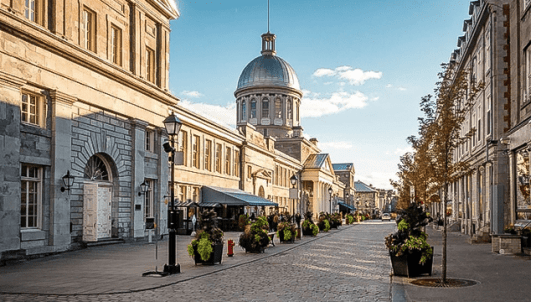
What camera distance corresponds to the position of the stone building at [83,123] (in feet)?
58.6

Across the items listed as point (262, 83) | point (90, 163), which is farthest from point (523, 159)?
point (262, 83)

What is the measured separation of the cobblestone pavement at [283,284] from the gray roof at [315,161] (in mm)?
62933

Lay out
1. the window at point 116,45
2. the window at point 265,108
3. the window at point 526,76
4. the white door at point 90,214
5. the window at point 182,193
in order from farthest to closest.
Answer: the window at point 265,108
the window at point 182,193
the window at point 116,45
the white door at point 90,214
the window at point 526,76

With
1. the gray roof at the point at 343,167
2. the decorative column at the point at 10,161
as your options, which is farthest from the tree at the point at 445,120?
the gray roof at the point at 343,167

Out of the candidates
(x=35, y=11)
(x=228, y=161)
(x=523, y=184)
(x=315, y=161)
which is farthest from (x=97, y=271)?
(x=315, y=161)

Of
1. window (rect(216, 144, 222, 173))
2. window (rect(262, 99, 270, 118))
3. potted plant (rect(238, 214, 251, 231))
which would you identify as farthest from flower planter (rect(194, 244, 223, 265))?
window (rect(262, 99, 270, 118))

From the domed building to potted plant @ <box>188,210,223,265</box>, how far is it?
237 ft

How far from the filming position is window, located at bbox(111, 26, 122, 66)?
25.7 metres

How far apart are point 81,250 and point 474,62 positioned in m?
25.4

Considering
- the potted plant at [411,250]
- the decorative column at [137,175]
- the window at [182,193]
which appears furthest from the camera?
the window at [182,193]

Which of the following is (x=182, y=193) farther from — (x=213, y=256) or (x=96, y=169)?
(x=213, y=256)

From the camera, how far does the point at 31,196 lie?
19.3 m

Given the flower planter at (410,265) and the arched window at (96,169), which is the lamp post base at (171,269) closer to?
the flower planter at (410,265)

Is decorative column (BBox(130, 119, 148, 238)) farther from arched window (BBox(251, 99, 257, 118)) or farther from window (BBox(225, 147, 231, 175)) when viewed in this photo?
arched window (BBox(251, 99, 257, 118))
